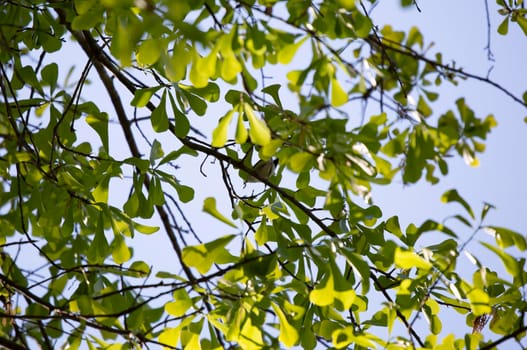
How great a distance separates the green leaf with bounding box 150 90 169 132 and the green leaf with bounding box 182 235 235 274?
0.44m

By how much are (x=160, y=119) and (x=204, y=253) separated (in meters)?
0.47

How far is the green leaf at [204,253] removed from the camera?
52.6 inches

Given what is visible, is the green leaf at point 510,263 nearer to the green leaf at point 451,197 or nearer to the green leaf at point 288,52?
the green leaf at point 451,197

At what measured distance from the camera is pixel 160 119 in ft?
5.59

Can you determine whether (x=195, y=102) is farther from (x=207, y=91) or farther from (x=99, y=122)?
(x=99, y=122)

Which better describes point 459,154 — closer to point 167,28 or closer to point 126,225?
point 167,28

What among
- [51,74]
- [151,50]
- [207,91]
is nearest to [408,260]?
[151,50]

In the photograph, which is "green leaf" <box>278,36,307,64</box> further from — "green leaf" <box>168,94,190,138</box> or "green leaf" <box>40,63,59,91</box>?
"green leaf" <box>40,63,59,91</box>

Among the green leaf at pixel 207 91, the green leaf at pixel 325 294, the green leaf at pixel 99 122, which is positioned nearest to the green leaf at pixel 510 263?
the green leaf at pixel 325 294

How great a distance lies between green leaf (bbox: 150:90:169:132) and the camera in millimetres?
1702

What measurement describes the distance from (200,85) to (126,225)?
530 millimetres

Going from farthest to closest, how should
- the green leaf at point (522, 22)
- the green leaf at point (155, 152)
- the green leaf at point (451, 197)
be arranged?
the green leaf at point (155, 152), the green leaf at point (522, 22), the green leaf at point (451, 197)

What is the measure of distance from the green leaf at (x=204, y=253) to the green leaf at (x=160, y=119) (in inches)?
17.4

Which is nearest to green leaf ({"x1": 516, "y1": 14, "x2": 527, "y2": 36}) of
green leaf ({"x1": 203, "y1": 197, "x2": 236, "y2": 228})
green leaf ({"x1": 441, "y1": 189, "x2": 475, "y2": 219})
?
green leaf ({"x1": 441, "y1": 189, "x2": 475, "y2": 219})
